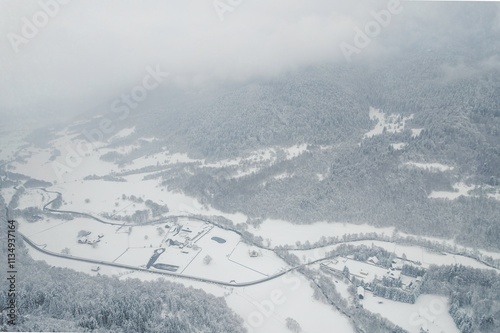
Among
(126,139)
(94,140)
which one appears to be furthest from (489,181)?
(94,140)

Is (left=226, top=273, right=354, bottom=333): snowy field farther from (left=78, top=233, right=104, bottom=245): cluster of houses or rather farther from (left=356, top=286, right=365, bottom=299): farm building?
(left=78, top=233, right=104, bottom=245): cluster of houses

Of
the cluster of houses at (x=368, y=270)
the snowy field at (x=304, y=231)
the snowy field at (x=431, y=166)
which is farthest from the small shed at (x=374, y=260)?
the snowy field at (x=431, y=166)

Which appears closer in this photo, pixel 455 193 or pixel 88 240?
pixel 88 240

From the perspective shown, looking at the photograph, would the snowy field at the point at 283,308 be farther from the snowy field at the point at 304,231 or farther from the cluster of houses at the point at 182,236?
the cluster of houses at the point at 182,236

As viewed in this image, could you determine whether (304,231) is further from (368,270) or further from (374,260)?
(368,270)

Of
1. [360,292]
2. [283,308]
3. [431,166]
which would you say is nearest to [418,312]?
[360,292]

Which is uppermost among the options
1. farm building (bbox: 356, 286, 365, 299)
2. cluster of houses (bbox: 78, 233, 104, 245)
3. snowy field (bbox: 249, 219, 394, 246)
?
cluster of houses (bbox: 78, 233, 104, 245)

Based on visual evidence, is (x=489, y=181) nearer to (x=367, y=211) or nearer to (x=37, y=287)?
(x=367, y=211)

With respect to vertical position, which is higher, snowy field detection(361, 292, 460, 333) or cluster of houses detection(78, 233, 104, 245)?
cluster of houses detection(78, 233, 104, 245)

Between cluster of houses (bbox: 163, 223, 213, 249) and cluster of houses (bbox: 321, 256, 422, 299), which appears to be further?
cluster of houses (bbox: 163, 223, 213, 249)

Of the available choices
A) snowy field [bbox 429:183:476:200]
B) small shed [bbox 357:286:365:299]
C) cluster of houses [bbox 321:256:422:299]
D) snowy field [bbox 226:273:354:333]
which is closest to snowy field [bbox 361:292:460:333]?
small shed [bbox 357:286:365:299]

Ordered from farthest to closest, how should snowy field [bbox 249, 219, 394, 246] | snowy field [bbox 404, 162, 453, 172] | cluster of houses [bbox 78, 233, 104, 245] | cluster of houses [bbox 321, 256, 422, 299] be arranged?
1. snowy field [bbox 404, 162, 453, 172]
2. cluster of houses [bbox 78, 233, 104, 245]
3. snowy field [bbox 249, 219, 394, 246]
4. cluster of houses [bbox 321, 256, 422, 299]

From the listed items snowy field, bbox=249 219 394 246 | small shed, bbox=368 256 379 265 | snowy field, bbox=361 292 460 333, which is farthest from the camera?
snowy field, bbox=249 219 394 246
